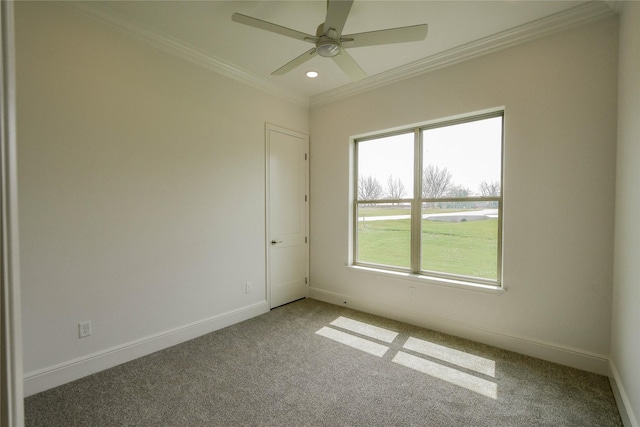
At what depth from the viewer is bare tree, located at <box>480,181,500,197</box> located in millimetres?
2900

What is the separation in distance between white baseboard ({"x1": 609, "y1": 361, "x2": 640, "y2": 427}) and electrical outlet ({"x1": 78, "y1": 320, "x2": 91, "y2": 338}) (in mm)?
3698

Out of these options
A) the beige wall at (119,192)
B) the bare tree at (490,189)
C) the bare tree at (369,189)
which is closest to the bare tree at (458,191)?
the bare tree at (490,189)

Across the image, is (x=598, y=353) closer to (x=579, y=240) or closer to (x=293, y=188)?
(x=579, y=240)

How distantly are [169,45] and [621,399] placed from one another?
4.51 m

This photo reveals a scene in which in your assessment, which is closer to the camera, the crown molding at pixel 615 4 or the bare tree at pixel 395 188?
the crown molding at pixel 615 4

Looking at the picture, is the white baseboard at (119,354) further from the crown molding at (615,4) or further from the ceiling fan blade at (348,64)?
the crown molding at (615,4)

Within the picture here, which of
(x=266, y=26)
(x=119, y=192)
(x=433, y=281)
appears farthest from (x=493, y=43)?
(x=119, y=192)

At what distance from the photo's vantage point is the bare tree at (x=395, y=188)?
359 centimetres

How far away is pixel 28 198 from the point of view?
6.67ft

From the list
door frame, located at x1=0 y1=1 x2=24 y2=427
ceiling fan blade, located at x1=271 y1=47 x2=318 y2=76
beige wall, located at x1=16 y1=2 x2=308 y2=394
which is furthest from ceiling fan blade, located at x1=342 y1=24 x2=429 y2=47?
door frame, located at x1=0 y1=1 x2=24 y2=427

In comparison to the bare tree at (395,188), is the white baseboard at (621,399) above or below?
below

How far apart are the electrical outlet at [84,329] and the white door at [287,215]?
72.7 inches

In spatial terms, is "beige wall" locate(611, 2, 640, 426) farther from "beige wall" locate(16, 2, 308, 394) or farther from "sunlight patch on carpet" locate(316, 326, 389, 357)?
"beige wall" locate(16, 2, 308, 394)

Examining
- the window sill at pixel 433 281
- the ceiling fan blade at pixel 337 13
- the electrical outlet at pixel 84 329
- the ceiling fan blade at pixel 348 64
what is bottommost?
the electrical outlet at pixel 84 329
